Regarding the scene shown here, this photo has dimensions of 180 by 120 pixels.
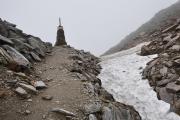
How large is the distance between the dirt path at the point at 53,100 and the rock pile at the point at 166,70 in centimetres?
511

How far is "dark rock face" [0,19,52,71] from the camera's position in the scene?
16656 millimetres

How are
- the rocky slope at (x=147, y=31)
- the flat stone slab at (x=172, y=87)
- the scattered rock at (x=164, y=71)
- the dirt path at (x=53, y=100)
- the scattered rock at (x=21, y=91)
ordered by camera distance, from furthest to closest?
1. the rocky slope at (x=147, y=31)
2. the scattered rock at (x=164, y=71)
3. the flat stone slab at (x=172, y=87)
4. the scattered rock at (x=21, y=91)
5. the dirt path at (x=53, y=100)

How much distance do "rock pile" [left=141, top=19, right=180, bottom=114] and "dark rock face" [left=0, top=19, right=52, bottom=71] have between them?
8.42m

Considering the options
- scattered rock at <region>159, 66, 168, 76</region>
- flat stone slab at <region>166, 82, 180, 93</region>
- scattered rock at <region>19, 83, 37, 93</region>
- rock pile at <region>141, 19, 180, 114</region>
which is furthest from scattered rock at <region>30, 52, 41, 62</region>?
flat stone slab at <region>166, 82, 180, 93</region>

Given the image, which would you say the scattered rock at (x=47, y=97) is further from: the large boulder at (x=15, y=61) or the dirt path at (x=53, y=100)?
the large boulder at (x=15, y=61)

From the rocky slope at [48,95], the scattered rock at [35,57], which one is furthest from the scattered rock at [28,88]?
the scattered rock at [35,57]

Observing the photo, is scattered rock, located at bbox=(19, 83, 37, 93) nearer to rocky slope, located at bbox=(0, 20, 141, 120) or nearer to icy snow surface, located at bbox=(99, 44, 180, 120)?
rocky slope, located at bbox=(0, 20, 141, 120)

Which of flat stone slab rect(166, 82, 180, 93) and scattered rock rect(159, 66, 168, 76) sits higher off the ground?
scattered rock rect(159, 66, 168, 76)

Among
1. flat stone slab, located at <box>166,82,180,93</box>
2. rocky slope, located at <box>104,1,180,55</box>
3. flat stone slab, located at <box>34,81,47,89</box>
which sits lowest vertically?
flat stone slab, located at <box>166,82,180,93</box>

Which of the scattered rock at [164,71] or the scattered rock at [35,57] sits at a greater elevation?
the scattered rock at [35,57]

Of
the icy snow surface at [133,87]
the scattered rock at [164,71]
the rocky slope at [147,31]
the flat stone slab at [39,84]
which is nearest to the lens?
the flat stone slab at [39,84]

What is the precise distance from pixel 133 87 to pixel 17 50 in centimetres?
869

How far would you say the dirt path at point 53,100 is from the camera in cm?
1209

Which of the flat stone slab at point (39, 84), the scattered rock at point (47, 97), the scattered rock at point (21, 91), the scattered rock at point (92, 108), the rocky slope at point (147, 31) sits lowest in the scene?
the scattered rock at point (92, 108)
